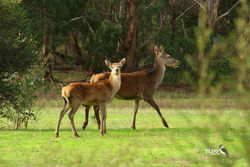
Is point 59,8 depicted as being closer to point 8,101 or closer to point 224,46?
point 8,101

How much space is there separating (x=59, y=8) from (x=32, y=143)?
21638mm

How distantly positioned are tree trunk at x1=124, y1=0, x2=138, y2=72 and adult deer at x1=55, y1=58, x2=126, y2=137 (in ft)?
67.4

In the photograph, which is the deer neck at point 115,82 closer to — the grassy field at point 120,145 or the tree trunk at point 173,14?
the grassy field at point 120,145

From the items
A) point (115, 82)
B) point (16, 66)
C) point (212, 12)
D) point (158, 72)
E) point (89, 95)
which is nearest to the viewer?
point (89, 95)

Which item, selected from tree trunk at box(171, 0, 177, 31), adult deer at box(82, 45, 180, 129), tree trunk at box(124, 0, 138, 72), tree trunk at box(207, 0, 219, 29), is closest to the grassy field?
adult deer at box(82, 45, 180, 129)

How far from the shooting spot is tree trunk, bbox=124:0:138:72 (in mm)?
35000

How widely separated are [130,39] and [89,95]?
21597 mm

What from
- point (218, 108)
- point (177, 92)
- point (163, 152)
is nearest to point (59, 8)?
point (177, 92)

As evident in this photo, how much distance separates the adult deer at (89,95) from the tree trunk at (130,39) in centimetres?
2055

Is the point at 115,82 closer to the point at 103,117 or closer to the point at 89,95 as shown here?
the point at 89,95

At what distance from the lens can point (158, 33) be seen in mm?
38188

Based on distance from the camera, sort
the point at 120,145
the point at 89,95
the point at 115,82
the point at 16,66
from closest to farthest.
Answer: the point at 120,145
the point at 89,95
the point at 115,82
the point at 16,66

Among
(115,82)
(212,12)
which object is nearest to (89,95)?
(115,82)

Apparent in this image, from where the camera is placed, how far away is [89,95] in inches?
Answer: 555
